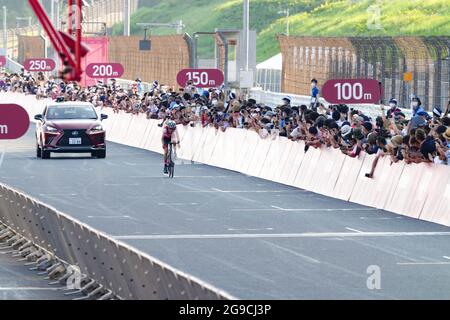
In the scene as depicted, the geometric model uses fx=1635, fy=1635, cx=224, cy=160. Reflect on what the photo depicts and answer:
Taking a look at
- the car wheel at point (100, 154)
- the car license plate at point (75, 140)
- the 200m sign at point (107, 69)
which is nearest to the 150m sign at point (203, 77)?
the car wheel at point (100, 154)

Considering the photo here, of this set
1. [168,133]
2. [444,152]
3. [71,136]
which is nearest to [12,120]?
[444,152]

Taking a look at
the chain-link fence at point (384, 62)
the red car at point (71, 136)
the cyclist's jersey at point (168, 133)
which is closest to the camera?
the cyclist's jersey at point (168, 133)

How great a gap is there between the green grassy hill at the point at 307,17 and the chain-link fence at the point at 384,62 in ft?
73.6

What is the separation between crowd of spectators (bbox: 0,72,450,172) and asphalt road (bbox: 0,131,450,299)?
1168 millimetres

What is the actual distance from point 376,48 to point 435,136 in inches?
704

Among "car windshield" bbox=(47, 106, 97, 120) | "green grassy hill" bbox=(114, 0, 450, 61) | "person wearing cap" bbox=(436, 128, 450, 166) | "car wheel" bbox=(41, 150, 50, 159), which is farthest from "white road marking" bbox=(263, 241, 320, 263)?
"green grassy hill" bbox=(114, 0, 450, 61)

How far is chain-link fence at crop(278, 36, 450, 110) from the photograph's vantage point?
41.8 m

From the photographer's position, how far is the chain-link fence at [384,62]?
41812 millimetres

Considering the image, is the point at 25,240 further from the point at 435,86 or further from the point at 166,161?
the point at 435,86

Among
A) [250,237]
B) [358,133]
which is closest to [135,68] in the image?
[358,133]

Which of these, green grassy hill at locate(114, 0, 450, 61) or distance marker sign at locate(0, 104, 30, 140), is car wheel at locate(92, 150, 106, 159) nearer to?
distance marker sign at locate(0, 104, 30, 140)

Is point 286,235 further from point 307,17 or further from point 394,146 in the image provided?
point 307,17

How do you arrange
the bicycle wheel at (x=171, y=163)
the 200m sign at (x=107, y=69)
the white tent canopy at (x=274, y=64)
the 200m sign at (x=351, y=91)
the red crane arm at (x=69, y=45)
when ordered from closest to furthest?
the red crane arm at (x=69, y=45) → the 200m sign at (x=351, y=91) → the bicycle wheel at (x=171, y=163) → the 200m sign at (x=107, y=69) → the white tent canopy at (x=274, y=64)

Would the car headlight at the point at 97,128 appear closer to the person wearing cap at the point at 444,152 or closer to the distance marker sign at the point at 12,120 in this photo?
the person wearing cap at the point at 444,152
